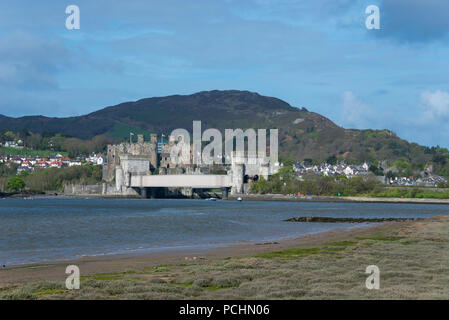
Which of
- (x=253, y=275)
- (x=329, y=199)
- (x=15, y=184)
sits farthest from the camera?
(x=15, y=184)

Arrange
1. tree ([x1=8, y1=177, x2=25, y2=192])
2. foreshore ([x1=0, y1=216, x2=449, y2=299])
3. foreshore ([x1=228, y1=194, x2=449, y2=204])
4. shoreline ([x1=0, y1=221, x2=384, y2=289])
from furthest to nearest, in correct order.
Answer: tree ([x1=8, y1=177, x2=25, y2=192]) → foreshore ([x1=228, y1=194, x2=449, y2=204]) → shoreline ([x1=0, y1=221, x2=384, y2=289]) → foreshore ([x1=0, y1=216, x2=449, y2=299])

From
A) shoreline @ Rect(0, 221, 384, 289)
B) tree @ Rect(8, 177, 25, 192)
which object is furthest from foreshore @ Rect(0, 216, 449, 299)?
tree @ Rect(8, 177, 25, 192)

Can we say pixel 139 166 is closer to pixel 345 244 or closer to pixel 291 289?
pixel 345 244

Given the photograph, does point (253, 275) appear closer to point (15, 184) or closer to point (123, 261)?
point (123, 261)

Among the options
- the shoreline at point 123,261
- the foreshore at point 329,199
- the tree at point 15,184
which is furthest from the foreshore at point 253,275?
the tree at point 15,184

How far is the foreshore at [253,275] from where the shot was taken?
585 inches

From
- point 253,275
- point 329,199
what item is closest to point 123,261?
point 253,275

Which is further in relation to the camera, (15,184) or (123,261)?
(15,184)

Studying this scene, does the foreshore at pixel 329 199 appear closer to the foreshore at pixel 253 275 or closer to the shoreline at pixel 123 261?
the shoreline at pixel 123 261

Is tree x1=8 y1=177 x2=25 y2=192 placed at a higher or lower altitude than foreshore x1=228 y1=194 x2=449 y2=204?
higher

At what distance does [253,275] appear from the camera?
59.9ft

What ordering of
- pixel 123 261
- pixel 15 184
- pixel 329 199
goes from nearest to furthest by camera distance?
pixel 123 261, pixel 329 199, pixel 15 184

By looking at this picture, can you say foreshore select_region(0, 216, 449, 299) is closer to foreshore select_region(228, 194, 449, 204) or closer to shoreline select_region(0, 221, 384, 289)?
shoreline select_region(0, 221, 384, 289)

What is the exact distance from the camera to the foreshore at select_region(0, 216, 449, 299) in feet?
48.8
